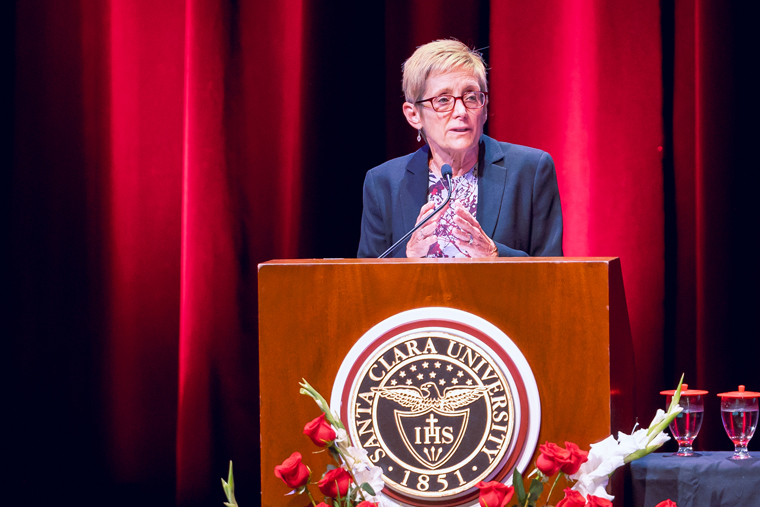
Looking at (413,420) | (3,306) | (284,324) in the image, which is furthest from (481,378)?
(3,306)

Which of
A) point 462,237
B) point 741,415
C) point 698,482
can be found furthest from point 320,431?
point 741,415

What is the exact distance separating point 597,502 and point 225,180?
1.73 metres

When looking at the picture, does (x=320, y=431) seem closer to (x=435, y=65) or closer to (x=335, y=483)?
(x=335, y=483)

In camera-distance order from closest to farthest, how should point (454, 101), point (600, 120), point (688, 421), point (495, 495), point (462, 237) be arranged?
1. point (495, 495)
2. point (462, 237)
3. point (688, 421)
4. point (454, 101)
5. point (600, 120)

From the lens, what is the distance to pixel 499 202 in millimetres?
1498

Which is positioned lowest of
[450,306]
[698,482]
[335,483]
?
[698,482]

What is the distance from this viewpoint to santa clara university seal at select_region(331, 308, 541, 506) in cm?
83

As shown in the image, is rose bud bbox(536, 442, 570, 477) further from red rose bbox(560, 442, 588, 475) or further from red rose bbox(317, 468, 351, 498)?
red rose bbox(317, 468, 351, 498)

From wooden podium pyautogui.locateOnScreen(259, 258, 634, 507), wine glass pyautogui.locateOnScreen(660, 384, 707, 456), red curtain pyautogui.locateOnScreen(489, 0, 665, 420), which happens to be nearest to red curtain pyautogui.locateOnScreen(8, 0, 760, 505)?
red curtain pyautogui.locateOnScreen(489, 0, 665, 420)

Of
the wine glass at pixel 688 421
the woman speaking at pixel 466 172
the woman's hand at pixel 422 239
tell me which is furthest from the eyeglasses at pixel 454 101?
the wine glass at pixel 688 421

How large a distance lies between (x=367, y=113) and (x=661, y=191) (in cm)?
85

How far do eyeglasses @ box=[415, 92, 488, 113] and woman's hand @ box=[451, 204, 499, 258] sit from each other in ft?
1.39

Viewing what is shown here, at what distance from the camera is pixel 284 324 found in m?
0.89

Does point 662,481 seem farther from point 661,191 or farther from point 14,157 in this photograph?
point 14,157
